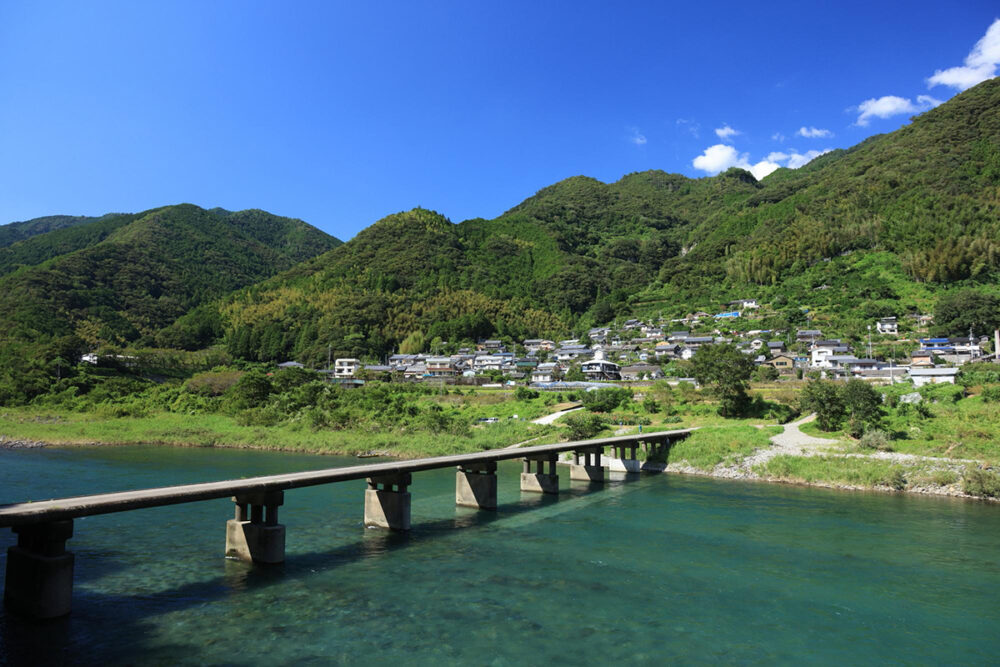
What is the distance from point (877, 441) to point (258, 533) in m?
30.1

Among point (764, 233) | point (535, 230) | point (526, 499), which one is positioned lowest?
point (526, 499)

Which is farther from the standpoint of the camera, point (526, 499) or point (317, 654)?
point (526, 499)

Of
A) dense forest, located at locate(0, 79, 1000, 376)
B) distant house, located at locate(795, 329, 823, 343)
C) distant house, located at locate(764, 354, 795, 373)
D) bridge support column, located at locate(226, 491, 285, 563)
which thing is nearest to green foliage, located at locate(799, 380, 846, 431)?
distant house, located at locate(764, 354, 795, 373)

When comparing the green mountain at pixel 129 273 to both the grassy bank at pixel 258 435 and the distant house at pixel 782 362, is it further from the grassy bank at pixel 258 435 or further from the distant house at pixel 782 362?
the distant house at pixel 782 362

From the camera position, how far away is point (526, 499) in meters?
25.4

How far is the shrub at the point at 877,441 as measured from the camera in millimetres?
30281

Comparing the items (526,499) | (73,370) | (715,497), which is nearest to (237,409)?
(73,370)

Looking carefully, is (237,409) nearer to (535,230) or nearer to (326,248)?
(535,230)

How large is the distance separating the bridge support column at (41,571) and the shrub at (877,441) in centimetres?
3303

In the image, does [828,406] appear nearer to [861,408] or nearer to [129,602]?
[861,408]

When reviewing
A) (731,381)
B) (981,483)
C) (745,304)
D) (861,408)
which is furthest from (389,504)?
(745,304)

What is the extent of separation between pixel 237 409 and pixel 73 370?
68.9 ft

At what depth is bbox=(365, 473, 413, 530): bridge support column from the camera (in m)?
18.0

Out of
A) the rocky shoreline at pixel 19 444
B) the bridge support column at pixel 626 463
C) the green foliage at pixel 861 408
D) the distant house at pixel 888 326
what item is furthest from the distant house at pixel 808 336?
the rocky shoreline at pixel 19 444
